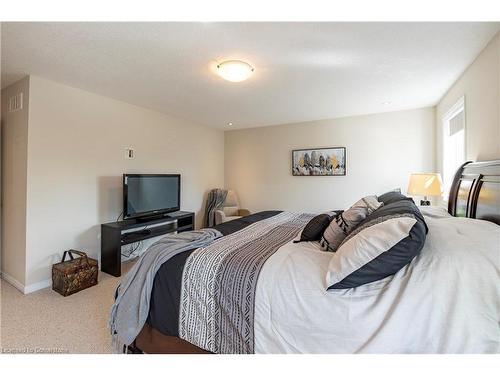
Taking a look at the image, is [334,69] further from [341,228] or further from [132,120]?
[132,120]

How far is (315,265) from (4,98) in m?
3.97

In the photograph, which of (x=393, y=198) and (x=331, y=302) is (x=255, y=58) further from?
(x=331, y=302)

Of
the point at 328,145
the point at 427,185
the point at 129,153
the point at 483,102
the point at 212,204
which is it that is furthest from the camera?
the point at 212,204

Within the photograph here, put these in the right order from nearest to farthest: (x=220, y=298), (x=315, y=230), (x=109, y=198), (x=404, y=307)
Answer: (x=404, y=307) < (x=220, y=298) < (x=315, y=230) < (x=109, y=198)

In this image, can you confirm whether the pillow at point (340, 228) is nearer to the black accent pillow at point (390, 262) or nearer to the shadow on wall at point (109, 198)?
the black accent pillow at point (390, 262)

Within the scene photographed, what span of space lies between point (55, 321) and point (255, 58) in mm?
2883

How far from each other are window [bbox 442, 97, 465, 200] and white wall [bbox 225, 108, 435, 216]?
526mm

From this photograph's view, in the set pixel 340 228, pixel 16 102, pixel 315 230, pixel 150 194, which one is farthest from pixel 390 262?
pixel 16 102

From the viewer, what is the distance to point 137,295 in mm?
1505

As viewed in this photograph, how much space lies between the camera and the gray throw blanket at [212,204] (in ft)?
15.5

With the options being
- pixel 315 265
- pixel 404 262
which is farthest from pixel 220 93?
pixel 404 262

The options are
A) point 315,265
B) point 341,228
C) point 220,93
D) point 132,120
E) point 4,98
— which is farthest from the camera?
point 132,120

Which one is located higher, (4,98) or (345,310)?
(4,98)

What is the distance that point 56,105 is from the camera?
8.93 feet
